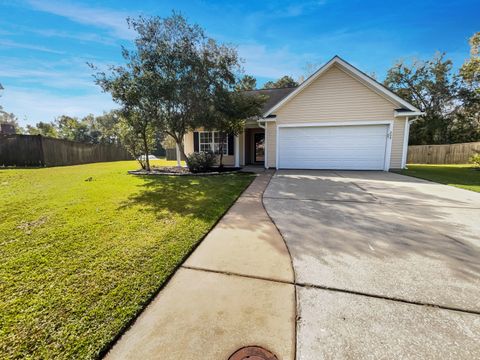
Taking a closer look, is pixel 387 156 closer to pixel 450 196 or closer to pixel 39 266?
pixel 450 196

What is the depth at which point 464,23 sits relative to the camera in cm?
1367

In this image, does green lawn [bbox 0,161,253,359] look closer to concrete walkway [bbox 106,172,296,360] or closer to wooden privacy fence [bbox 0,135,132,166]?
concrete walkway [bbox 106,172,296,360]

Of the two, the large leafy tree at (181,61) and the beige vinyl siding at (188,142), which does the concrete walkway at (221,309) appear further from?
the beige vinyl siding at (188,142)

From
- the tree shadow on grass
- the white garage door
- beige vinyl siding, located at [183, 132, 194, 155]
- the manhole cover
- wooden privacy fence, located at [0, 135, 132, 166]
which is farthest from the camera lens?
beige vinyl siding, located at [183, 132, 194, 155]

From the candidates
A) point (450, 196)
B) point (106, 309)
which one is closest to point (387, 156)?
point (450, 196)

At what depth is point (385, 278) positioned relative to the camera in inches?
86.5

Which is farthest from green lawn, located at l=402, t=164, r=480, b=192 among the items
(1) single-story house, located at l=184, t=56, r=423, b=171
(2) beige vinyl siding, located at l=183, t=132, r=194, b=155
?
(2) beige vinyl siding, located at l=183, t=132, r=194, b=155

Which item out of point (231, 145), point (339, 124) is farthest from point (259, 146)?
point (339, 124)

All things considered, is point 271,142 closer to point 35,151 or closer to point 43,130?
point 35,151

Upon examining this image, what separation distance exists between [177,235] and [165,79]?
6987 mm

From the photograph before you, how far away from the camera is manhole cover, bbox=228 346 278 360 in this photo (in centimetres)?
136

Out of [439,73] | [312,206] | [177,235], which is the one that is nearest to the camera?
[177,235]

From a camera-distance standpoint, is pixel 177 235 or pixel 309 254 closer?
pixel 309 254

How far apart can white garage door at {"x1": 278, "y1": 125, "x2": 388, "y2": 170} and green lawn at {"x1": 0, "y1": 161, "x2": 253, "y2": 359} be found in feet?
23.0
